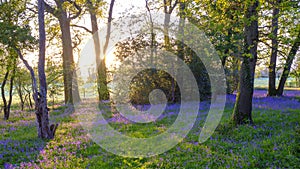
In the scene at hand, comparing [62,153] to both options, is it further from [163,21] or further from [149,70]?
[163,21]

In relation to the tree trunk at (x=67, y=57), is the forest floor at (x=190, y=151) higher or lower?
lower

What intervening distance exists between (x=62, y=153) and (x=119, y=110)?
10506 mm

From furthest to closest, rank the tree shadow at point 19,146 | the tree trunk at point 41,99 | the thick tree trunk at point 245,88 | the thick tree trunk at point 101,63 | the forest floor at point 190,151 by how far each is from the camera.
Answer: the thick tree trunk at point 101,63
the thick tree trunk at point 245,88
the tree trunk at point 41,99
the tree shadow at point 19,146
the forest floor at point 190,151

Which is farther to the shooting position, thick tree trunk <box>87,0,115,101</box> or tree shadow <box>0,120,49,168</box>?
thick tree trunk <box>87,0,115,101</box>

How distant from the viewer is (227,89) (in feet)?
75.2

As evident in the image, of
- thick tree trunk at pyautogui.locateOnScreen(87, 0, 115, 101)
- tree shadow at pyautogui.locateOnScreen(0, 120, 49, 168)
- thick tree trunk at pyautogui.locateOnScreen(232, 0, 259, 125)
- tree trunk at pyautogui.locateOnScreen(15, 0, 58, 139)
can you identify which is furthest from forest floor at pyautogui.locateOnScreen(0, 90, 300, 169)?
thick tree trunk at pyautogui.locateOnScreen(87, 0, 115, 101)

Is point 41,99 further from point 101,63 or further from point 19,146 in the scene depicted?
point 101,63

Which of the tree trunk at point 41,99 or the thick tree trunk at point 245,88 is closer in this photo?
the tree trunk at point 41,99

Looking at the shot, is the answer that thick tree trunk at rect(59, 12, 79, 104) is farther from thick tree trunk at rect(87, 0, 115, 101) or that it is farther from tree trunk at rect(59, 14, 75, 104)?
thick tree trunk at rect(87, 0, 115, 101)

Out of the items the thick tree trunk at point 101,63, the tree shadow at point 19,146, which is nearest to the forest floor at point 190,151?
the tree shadow at point 19,146

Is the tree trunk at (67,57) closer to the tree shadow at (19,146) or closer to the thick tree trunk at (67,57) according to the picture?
the thick tree trunk at (67,57)

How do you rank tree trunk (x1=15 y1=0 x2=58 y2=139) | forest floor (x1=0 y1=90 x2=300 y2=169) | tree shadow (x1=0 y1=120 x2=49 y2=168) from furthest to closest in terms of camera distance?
tree trunk (x1=15 y1=0 x2=58 y2=139) < tree shadow (x1=0 y1=120 x2=49 y2=168) < forest floor (x1=0 y1=90 x2=300 y2=169)

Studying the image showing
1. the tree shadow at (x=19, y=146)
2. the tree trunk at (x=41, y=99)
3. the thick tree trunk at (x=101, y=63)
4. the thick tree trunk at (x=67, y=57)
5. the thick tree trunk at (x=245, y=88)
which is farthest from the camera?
the thick tree trunk at (x=67, y=57)

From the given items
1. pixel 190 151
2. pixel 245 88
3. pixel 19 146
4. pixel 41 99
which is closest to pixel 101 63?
pixel 41 99
